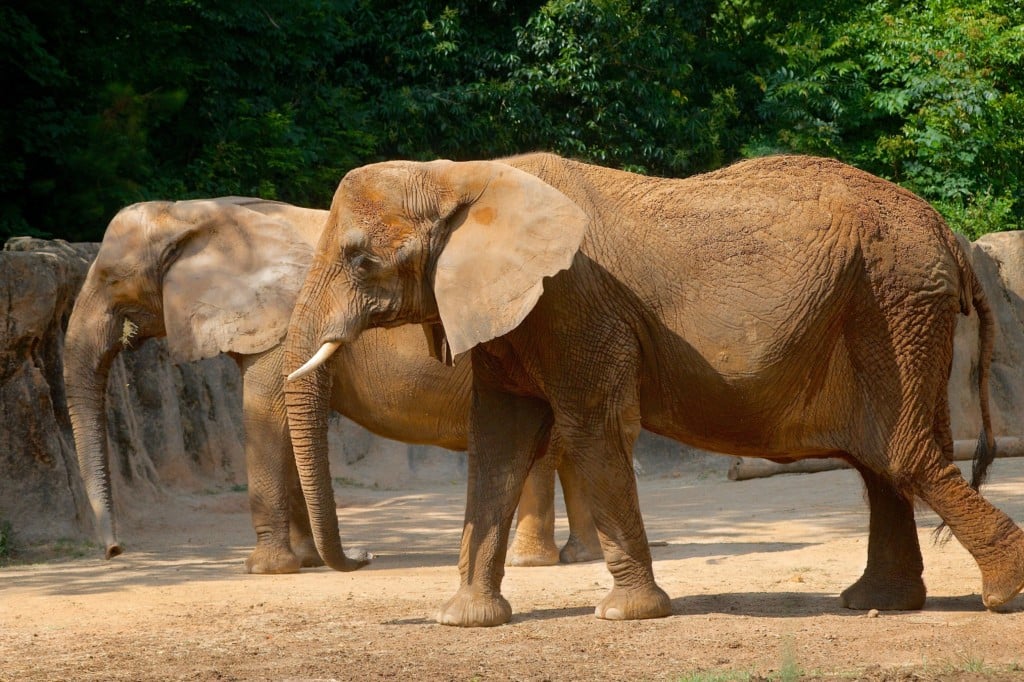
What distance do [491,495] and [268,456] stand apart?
2788 millimetres

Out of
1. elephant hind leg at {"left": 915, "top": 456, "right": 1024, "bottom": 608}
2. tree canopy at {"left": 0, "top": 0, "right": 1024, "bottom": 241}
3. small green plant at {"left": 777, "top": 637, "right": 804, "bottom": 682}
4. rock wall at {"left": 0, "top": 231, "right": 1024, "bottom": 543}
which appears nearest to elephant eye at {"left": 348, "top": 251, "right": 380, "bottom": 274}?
small green plant at {"left": 777, "top": 637, "right": 804, "bottom": 682}

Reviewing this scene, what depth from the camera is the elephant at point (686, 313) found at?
6602 mm

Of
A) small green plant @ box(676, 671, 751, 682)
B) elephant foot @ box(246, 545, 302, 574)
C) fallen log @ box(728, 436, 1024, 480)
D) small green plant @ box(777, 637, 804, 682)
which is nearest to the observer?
small green plant @ box(777, 637, 804, 682)

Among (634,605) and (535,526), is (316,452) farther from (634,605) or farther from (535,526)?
(634,605)

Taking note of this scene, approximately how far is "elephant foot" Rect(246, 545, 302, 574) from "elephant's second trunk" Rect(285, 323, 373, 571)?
0.50 meters

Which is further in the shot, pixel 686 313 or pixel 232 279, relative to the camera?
pixel 232 279

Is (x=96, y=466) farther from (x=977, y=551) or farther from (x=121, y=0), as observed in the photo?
(x=121, y=0)

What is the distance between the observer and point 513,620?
23.3 ft

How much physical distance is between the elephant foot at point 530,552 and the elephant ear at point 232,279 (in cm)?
202

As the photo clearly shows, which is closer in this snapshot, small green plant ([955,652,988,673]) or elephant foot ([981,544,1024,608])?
small green plant ([955,652,988,673])

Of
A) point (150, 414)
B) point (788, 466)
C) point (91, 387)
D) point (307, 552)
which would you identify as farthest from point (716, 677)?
point (788, 466)

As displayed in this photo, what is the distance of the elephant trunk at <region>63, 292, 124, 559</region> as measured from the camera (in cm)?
930

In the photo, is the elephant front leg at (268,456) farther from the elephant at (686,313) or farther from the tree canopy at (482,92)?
the tree canopy at (482,92)

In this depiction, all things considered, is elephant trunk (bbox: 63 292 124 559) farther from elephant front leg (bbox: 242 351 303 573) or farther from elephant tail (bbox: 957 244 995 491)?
elephant tail (bbox: 957 244 995 491)
